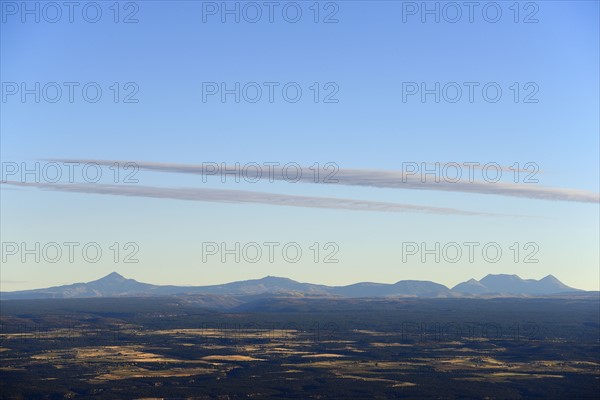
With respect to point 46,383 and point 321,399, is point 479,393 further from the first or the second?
point 46,383

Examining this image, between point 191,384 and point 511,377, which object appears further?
point 511,377

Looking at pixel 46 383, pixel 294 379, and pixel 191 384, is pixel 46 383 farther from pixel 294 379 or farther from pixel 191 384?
pixel 294 379

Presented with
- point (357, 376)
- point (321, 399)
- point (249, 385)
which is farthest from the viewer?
point (357, 376)

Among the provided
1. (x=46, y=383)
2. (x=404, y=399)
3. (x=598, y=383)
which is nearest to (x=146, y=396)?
(x=46, y=383)

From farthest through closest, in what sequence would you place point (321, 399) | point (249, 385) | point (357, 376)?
point (357, 376) → point (249, 385) → point (321, 399)

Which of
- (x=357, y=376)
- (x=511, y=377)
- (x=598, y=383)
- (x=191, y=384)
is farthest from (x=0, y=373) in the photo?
(x=598, y=383)

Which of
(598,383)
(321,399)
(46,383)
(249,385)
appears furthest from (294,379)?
(598,383)

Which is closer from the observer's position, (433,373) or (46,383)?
(46,383)
